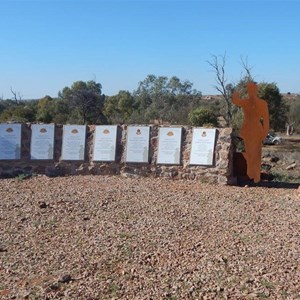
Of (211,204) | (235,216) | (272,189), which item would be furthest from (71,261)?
(272,189)

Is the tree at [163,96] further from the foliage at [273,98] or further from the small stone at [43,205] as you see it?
the small stone at [43,205]

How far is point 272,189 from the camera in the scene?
34.4 ft

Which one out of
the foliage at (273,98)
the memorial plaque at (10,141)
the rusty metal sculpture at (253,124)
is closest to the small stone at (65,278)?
the rusty metal sculpture at (253,124)

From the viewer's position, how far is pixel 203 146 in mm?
11031

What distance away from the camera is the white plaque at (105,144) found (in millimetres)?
11570

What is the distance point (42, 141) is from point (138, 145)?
2.33 m

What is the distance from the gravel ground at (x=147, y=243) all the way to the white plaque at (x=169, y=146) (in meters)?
1.48

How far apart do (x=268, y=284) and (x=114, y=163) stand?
7.22 m

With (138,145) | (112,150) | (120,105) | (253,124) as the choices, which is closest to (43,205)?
(112,150)

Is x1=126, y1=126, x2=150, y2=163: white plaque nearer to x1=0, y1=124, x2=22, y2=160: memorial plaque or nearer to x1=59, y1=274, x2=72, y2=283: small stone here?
x1=0, y1=124, x2=22, y2=160: memorial plaque

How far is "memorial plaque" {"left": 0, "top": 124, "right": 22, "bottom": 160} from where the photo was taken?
38.2ft

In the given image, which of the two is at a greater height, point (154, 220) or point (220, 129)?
point (220, 129)

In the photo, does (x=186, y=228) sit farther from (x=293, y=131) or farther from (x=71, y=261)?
(x=293, y=131)

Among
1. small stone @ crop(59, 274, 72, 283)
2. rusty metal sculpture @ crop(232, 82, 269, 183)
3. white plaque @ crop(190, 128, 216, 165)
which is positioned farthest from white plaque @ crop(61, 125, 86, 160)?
small stone @ crop(59, 274, 72, 283)
